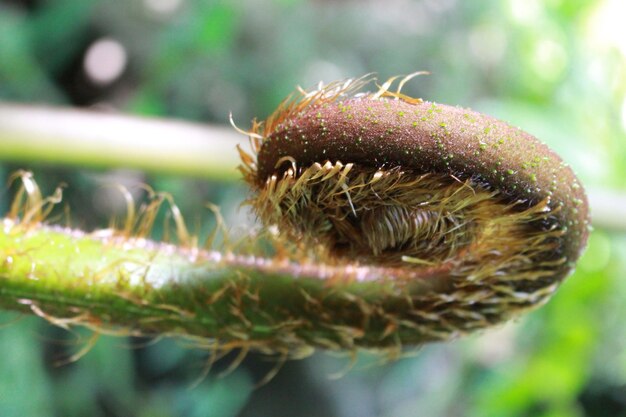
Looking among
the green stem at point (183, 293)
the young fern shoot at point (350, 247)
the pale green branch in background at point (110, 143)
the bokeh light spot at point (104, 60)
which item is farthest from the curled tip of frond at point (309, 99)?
the bokeh light spot at point (104, 60)

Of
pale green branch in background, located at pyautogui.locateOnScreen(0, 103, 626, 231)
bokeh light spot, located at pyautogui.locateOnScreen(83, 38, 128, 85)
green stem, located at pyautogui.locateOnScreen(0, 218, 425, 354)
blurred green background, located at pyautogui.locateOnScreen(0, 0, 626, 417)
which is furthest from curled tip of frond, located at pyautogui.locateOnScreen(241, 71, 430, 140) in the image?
bokeh light spot, located at pyautogui.locateOnScreen(83, 38, 128, 85)

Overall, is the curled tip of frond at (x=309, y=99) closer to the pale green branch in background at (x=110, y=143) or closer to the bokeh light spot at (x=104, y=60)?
the pale green branch in background at (x=110, y=143)

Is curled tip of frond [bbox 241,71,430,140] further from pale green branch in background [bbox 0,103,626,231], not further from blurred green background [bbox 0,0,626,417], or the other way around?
blurred green background [bbox 0,0,626,417]

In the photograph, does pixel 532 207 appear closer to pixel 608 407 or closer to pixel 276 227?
pixel 276 227

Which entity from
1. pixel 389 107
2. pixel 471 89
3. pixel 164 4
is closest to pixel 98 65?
pixel 164 4

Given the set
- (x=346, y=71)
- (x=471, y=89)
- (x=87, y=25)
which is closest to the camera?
(x=87, y=25)

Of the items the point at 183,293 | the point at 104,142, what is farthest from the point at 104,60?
the point at 183,293

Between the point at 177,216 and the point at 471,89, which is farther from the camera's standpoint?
the point at 471,89
